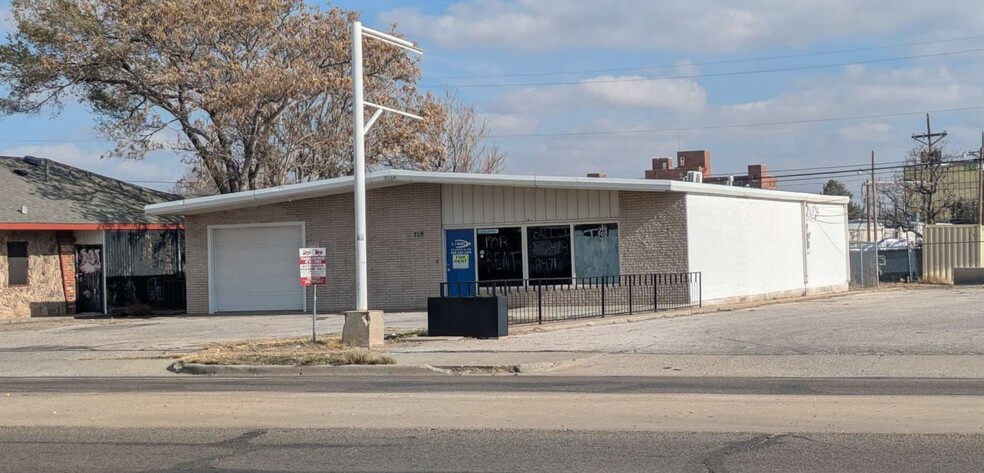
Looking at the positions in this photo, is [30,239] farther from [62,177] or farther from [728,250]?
[728,250]

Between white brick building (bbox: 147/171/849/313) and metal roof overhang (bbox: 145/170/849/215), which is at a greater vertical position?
Result: metal roof overhang (bbox: 145/170/849/215)

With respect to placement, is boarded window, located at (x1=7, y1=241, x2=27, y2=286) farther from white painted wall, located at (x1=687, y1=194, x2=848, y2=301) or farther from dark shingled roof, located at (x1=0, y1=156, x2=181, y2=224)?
white painted wall, located at (x1=687, y1=194, x2=848, y2=301)

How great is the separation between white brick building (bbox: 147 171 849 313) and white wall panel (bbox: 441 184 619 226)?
0.10 ft

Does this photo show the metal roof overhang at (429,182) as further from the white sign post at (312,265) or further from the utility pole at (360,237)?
the white sign post at (312,265)

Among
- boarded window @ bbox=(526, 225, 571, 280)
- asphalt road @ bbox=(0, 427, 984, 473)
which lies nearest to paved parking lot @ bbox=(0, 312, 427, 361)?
boarded window @ bbox=(526, 225, 571, 280)

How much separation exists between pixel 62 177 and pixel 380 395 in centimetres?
2796

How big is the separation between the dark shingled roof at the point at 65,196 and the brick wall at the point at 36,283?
86cm

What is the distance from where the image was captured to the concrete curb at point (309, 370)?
51.2ft

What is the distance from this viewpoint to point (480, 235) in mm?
28766

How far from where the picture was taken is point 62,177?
3650 centimetres

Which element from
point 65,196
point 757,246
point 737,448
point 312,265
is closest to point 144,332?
point 312,265

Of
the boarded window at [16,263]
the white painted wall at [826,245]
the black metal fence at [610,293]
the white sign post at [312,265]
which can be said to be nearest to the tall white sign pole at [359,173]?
the white sign post at [312,265]

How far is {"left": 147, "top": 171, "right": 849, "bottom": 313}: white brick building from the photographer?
27250mm

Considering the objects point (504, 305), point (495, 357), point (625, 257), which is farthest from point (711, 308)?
point (495, 357)
